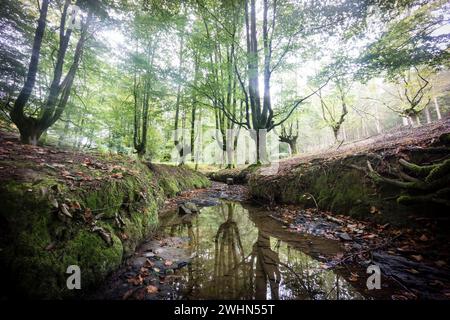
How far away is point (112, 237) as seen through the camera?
2.90 m

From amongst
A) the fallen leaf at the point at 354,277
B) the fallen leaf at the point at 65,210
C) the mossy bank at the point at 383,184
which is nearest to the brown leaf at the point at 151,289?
the fallen leaf at the point at 65,210

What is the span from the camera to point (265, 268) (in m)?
2.94

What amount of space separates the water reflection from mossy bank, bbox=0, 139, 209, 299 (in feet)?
3.62

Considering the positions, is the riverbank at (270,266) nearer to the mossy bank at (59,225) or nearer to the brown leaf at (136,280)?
the brown leaf at (136,280)

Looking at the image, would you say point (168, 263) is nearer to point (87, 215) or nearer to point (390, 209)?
point (87, 215)

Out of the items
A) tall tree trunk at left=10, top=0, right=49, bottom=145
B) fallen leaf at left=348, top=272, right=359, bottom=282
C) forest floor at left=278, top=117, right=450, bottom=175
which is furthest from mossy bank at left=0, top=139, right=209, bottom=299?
forest floor at left=278, top=117, right=450, bottom=175

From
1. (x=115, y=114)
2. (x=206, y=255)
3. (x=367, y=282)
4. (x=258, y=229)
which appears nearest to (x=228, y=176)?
(x=115, y=114)

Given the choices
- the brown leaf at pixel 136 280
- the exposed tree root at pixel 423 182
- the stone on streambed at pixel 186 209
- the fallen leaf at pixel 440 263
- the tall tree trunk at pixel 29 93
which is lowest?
the brown leaf at pixel 136 280

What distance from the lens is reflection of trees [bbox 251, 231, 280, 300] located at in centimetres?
243

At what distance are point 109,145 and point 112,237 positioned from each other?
14255 mm

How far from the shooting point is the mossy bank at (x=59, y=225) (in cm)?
200

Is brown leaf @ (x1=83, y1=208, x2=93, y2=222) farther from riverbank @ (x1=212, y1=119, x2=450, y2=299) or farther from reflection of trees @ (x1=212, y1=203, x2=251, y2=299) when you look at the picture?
riverbank @ (x1=212, y1=119, x2=450, y2=299)

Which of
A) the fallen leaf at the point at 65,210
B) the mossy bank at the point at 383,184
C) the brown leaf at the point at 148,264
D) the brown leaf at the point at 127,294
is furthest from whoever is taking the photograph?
the mossy bank at the point at 383,184

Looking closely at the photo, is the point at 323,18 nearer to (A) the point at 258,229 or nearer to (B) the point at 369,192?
(B) the point at 369,192
